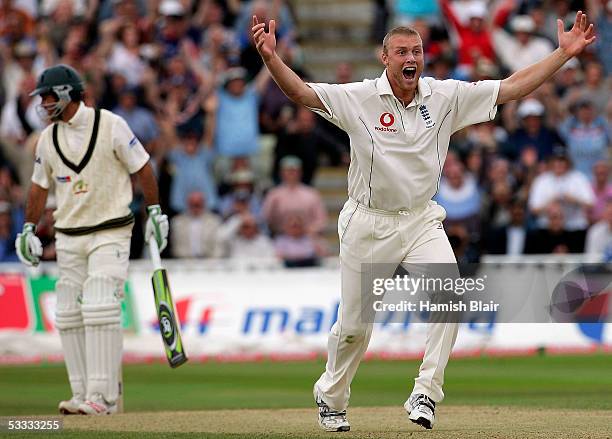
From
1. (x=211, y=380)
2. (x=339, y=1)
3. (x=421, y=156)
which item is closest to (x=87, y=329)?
(x=421, y=156)

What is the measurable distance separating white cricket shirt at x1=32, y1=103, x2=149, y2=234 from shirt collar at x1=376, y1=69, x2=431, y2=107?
2.52 m

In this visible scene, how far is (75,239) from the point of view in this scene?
415 inches

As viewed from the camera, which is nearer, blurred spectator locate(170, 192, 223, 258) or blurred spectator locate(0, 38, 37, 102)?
blurred spectator locate(170, 192, 223, 258)

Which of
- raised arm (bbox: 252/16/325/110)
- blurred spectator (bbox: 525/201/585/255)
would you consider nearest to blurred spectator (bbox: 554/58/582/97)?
blurred spectator (bbox: 525/201/585/255)

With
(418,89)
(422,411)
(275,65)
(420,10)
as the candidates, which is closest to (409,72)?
(418,89)

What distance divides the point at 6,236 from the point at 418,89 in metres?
10.1

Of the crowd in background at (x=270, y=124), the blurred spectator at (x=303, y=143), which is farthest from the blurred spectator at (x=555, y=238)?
the blurred spectator at (x=303, y=143)

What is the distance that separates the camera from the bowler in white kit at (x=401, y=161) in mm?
8688

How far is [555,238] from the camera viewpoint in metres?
17.2

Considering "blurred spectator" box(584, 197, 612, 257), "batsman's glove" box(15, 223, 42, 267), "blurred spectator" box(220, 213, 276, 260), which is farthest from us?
"blurred spectator" box(220, 213, 276, 260)

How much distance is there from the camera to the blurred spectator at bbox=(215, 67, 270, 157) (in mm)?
18828

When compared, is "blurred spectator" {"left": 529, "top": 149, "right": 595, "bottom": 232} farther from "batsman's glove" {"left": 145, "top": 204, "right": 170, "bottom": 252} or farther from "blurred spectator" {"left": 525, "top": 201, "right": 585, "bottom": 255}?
"batsman's glove" {"left": 145, "top": 204, "right": 170, "bottom": 252}

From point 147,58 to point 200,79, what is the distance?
0.82 m

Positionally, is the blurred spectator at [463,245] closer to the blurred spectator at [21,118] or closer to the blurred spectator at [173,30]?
the blurred spectator at [173,30]
